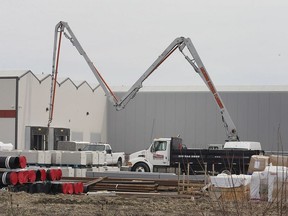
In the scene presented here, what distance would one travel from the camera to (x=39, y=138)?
4591cm

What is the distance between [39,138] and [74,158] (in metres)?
15.0

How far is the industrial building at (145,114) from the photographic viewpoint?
46.5 metres

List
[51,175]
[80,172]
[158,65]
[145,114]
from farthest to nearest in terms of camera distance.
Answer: [145,114]
[158,65]
[80,172]
[51,175]

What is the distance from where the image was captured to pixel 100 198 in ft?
61.8

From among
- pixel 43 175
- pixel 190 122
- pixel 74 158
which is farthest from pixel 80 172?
pixel 190 122

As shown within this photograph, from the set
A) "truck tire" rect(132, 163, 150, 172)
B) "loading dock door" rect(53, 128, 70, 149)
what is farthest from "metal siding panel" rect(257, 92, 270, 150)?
"truck tire" rect(132, 163, 150, 172)

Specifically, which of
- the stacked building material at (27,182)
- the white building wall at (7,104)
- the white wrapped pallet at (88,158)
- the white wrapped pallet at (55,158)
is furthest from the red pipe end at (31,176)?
the white building wall at (7,104)

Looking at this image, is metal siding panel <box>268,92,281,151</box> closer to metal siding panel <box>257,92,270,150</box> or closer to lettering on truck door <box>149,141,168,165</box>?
metal siding panel <box>257,92,270,150</box>

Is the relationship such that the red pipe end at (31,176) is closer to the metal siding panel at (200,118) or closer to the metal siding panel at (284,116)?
the metal siding panel at (200,118)

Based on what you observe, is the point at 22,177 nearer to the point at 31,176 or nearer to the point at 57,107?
the point at 31,176

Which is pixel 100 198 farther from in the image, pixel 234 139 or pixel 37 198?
pixel 234 139

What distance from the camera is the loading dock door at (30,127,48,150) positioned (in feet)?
147

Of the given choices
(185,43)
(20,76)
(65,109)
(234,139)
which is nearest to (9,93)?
(20,76)

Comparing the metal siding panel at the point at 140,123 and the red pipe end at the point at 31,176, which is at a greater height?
the metal siding panel at the point at 140,123
